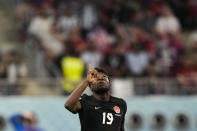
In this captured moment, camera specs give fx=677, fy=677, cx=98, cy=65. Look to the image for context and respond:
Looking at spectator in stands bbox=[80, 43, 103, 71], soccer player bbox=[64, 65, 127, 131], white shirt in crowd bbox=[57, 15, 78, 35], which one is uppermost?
white shirt in crowd bbox=[57, 15, 78, 35]

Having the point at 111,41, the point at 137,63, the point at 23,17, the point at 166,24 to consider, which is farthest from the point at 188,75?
the point at 23,17

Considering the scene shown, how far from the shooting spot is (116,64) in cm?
1614

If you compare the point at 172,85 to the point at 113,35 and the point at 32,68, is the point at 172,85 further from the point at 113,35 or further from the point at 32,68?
the point at 32,68

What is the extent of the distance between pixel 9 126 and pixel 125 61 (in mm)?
3167

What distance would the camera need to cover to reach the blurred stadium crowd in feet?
53.0

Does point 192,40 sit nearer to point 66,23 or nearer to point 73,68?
point 66,23

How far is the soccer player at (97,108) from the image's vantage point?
8250mm

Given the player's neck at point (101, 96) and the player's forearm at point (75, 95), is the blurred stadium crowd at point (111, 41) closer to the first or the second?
the player's neck at point (101, 96)

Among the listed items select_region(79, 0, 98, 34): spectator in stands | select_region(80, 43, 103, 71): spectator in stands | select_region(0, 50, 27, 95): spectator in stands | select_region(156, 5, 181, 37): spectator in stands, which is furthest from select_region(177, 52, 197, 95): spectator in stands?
select_region(0, 50, 27, 95): spectator in stands

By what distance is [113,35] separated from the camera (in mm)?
17500

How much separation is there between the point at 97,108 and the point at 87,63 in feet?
26.0

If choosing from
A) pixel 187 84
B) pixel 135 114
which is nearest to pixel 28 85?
pixel 135 114

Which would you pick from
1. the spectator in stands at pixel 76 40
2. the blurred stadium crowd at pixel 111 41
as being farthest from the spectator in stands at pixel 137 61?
the spectator in stands at pixel 76 40

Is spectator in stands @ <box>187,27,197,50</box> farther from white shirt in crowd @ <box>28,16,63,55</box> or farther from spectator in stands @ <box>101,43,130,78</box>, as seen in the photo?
white shirt in crowd @ <box>28,16,63,55</box>
